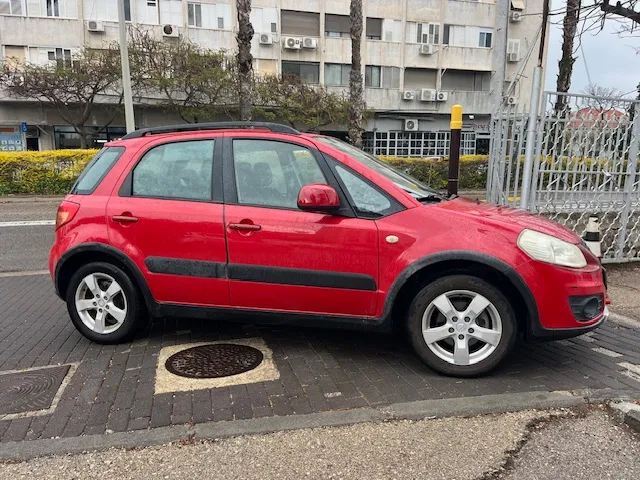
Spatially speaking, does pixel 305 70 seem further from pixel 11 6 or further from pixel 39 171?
pixel 39 171

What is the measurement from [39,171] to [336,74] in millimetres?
20651

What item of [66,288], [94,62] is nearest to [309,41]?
→ [94,62]

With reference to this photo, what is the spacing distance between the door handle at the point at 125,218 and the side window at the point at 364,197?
5.31 feet

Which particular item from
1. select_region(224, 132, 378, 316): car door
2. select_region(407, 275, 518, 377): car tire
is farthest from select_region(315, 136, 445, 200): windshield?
select_region(407, 275, 518, 377): car tire

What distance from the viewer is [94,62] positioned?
25.8m

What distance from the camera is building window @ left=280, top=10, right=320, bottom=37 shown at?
1245 inches

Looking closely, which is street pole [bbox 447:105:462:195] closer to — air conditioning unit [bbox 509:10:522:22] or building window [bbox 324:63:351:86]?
building window [bbox 324:63:351:86]

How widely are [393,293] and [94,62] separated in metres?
27.3

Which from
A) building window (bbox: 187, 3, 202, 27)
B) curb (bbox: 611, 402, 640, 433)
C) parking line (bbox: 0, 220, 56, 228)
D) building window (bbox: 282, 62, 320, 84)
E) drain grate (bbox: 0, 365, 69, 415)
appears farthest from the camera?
building window (bbox: 282, 62, 320, 84)

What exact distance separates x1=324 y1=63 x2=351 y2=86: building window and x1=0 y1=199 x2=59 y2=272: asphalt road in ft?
70.7

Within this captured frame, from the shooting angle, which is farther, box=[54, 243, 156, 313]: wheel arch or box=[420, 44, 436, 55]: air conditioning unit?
box=[420, 44, 436, 55]: air conditioning unit

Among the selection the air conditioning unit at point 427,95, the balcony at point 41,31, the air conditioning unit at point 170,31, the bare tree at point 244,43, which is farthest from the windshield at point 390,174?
the air conditioning unit at point 427,95

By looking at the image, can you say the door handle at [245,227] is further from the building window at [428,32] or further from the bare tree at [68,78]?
the building window at [428,32]

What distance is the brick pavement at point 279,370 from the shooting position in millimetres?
3023
